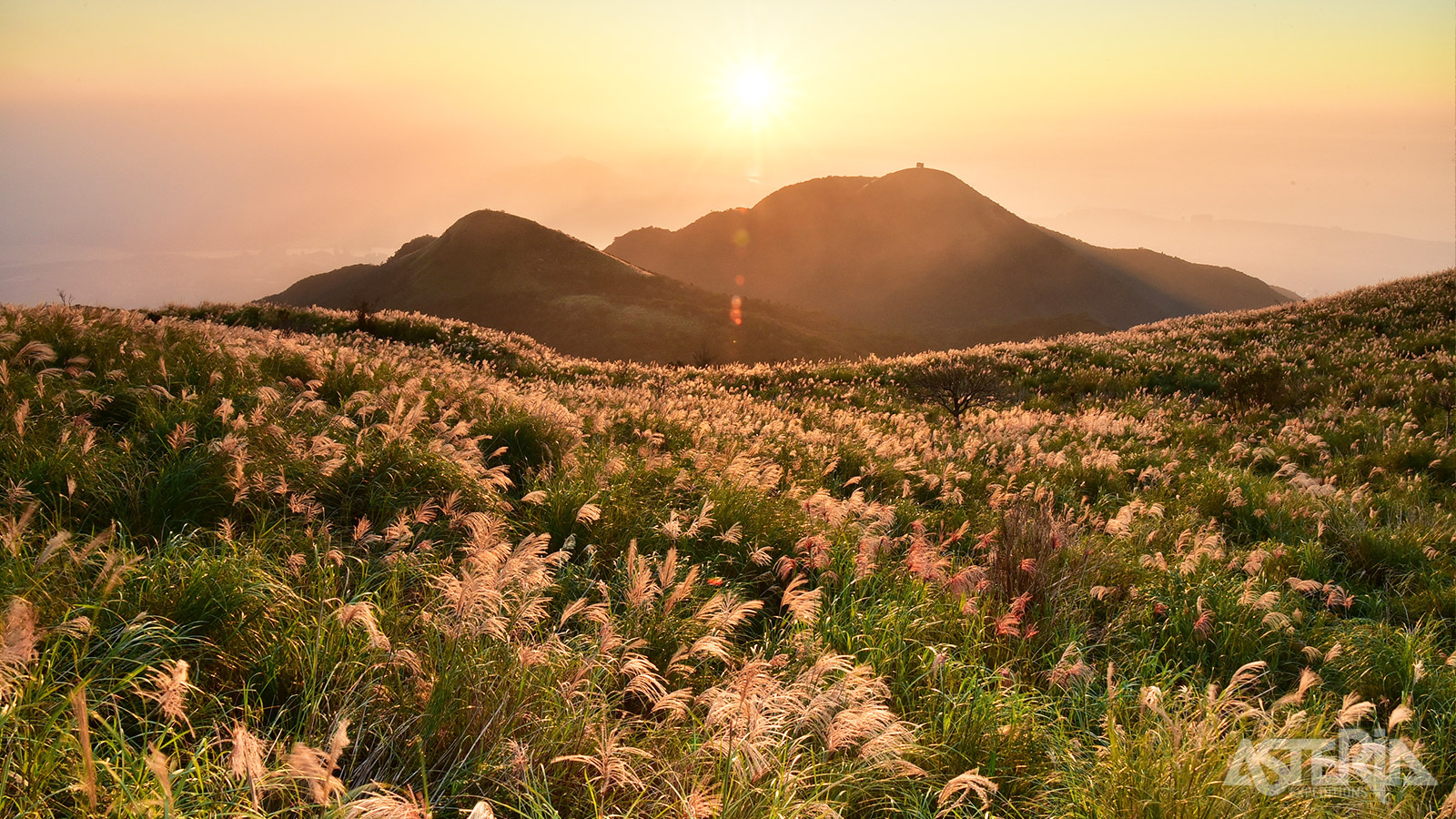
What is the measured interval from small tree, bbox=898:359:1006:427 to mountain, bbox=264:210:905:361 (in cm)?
7461

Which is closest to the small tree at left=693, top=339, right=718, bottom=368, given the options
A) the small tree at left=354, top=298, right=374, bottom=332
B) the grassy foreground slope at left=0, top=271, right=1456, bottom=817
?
the small tree at left=354, top=298, right=374, bottom=332

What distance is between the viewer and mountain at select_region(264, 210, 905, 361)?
4097 inches

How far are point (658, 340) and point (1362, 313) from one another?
283 feet

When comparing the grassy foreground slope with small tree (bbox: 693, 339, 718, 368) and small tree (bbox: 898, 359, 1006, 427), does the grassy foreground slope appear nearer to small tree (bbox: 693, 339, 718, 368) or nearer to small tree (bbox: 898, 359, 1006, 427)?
small tree (bbox: 898, 359, 1006, 427)

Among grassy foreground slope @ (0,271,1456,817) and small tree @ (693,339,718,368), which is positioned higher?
small tree @ (693,339,718,368)

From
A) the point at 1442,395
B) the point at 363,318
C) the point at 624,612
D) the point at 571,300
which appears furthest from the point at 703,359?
the point at 571,300

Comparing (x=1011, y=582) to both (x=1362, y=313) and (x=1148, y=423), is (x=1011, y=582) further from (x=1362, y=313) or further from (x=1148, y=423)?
(x=1362, y=313)

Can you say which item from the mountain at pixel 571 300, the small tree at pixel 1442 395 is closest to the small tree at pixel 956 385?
the small tree at pixel 1442 395

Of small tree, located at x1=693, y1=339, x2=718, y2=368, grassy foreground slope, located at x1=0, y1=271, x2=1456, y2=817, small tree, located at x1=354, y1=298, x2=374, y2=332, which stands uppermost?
small tree, located at x1=354, y1=298, x2=374, y2=332

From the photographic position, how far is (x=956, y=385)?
574 inches

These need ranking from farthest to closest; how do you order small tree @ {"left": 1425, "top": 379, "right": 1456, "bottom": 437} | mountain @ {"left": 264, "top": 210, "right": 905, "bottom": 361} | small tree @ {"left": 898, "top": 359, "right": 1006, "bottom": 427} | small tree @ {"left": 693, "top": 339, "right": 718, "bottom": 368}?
mountain @ {"left": 264, "top": 210, "right": 905, "bottom": 361}
small tree @ {"left": 693, "top": 339, "right": 718, "bottom": 368}
small tree @ {"left": 898, "top": 359, "right": 1006, "bottom": 427}
small tree @ {"left": 1425, "top": 379, "right": 1456, "bottom": 437}

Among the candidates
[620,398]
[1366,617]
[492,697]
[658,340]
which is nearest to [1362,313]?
[1366,617]

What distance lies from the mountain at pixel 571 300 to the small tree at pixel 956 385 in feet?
245

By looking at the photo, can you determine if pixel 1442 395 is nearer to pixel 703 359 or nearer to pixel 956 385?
pixel 956 385
